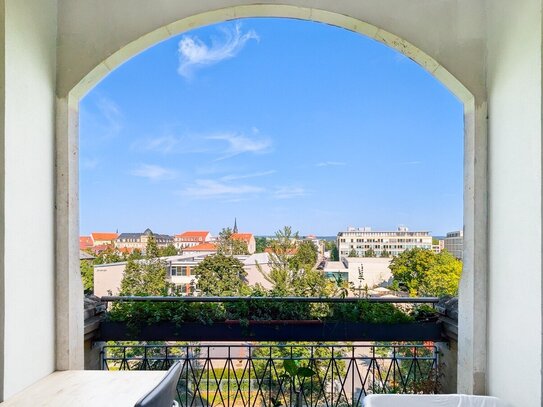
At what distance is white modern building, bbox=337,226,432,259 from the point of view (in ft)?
8.04

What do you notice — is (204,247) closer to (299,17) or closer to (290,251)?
(290,251)

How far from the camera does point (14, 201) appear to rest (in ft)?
5.24

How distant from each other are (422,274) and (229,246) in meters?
1.40

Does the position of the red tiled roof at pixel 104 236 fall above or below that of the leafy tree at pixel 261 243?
above

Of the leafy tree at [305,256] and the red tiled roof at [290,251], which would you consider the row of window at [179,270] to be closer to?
the red tiled roof at [290,251]

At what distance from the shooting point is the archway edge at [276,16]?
2014 mm

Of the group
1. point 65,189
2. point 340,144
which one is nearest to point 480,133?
point 340,144

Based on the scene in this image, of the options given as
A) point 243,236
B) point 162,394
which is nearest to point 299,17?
point 243,236

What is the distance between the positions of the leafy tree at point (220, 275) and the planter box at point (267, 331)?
0.86 ft

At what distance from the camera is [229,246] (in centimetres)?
246

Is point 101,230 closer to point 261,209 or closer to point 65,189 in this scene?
point 65,189

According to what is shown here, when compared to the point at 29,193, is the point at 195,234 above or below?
below

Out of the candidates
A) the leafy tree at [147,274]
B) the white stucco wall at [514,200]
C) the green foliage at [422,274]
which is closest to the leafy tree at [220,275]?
the leafy tree at [147,274]

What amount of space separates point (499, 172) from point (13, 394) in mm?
2646
